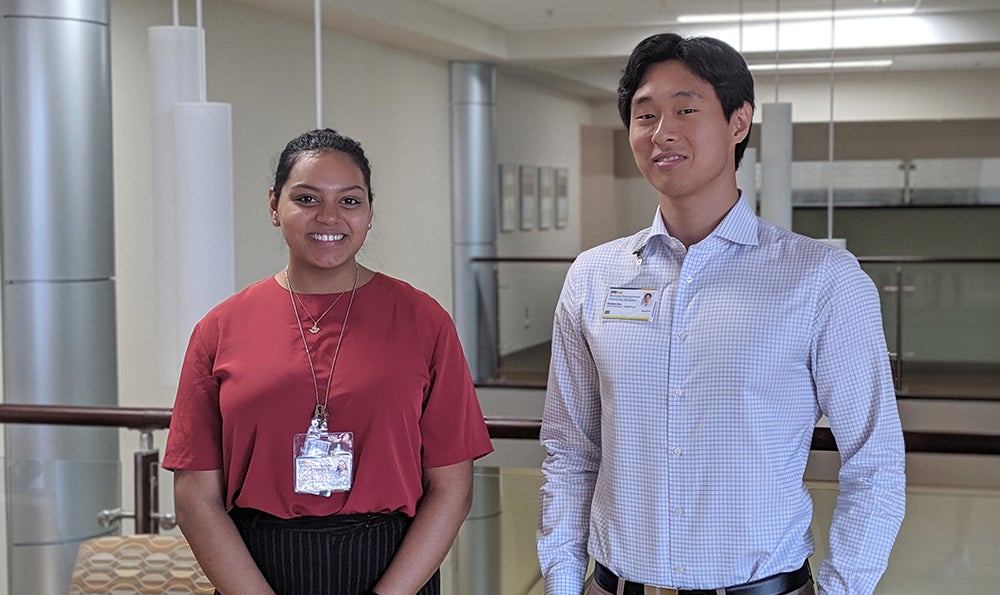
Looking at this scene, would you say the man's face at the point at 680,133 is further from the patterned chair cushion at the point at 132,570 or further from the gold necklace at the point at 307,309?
the patterned chair cushion at the point at 132,570

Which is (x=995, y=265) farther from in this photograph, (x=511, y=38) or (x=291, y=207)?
(x=291, y=207)

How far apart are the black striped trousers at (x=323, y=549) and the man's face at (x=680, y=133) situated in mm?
724

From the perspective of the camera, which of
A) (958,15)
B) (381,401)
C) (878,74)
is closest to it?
(381,401)

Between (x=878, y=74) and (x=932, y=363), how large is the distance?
4557mm

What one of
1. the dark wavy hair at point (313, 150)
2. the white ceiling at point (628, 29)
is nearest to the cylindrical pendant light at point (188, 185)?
the dark wavy hair at point (313, 150)

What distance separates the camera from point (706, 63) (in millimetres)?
1738

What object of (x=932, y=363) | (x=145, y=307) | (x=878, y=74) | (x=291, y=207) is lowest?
(x=932, y=363)

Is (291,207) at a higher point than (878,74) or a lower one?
lower

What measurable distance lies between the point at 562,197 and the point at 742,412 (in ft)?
38.1

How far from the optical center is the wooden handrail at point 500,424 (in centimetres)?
250

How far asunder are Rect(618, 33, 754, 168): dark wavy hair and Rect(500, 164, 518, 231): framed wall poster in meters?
9.52

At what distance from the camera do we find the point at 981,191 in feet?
39.4

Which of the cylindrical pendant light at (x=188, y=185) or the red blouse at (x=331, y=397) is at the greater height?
the cylindrical pendant light at (x=188, y=185)

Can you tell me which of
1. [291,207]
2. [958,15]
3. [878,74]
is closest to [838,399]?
[291,207]
